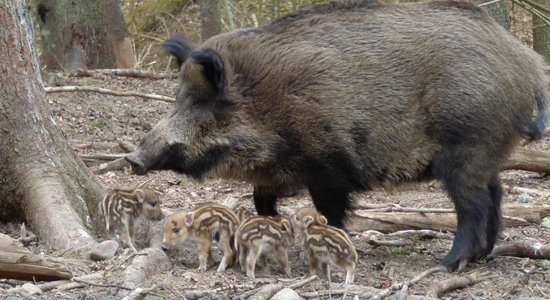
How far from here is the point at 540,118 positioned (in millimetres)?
6871

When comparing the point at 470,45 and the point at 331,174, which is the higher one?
the point at 470,45

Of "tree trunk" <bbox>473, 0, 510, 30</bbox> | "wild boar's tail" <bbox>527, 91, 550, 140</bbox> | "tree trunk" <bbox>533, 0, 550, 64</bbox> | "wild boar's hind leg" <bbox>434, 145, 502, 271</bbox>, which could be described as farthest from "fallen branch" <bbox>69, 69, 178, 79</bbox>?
"wild boar's tail" <bbox>527, 91, 550, 140</bbox>

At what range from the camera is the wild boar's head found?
6754 mm

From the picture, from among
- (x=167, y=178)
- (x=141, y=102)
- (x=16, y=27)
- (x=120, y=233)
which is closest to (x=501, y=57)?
(x=120, y=233)

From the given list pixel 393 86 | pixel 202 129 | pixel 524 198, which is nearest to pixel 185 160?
pixel 202 129

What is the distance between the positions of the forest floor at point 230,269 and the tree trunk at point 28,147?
29 cm

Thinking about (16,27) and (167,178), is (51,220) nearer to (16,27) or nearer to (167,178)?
(16,27)

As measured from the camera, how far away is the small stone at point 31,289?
459 centimetres

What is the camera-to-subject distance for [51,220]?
19.8 feet

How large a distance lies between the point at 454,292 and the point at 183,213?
6.03 ft

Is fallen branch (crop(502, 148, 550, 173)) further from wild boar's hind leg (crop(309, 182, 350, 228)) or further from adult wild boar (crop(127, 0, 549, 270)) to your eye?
wild boar's hind leg (crop(309, 182, 350, 228))

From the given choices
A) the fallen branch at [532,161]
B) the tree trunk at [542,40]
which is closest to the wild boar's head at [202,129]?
the fallen branch at [532,161]

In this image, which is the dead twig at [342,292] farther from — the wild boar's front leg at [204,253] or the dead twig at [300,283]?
the wild boar's front leg at [204,253]

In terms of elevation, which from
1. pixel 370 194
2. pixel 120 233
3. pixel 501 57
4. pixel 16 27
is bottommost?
pixel 370 194
